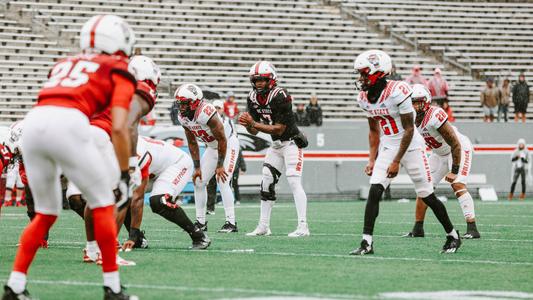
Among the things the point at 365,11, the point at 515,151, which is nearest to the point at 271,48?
the point at 365,11

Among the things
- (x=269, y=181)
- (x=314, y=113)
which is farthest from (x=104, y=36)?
(x=314, y=113)

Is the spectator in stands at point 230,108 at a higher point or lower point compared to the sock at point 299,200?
lower

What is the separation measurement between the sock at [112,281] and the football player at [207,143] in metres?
6.42

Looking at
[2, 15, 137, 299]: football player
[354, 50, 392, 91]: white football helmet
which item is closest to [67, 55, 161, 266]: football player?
[2, 15, 137, 299]: football player

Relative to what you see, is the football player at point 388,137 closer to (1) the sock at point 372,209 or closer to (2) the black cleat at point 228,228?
(1) the sock at point 372,209

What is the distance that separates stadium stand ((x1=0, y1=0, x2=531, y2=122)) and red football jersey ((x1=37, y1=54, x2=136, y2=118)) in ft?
69.0

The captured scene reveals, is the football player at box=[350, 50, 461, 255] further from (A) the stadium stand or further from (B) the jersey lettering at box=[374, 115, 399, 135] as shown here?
(A) the stadium stand

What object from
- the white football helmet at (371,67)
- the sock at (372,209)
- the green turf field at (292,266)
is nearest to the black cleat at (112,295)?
the green turf field at (292,266)

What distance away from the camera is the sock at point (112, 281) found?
662cm

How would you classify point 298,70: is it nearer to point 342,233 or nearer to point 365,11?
point 365,11

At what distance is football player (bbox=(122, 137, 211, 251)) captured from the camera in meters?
10.6

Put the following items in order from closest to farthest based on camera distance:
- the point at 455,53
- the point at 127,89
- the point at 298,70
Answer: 1. the point at 127,89
2. the point at 298,70
3. the point at 455,53

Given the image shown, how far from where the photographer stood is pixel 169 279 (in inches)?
315

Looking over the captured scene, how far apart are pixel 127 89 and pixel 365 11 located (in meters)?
28.2
